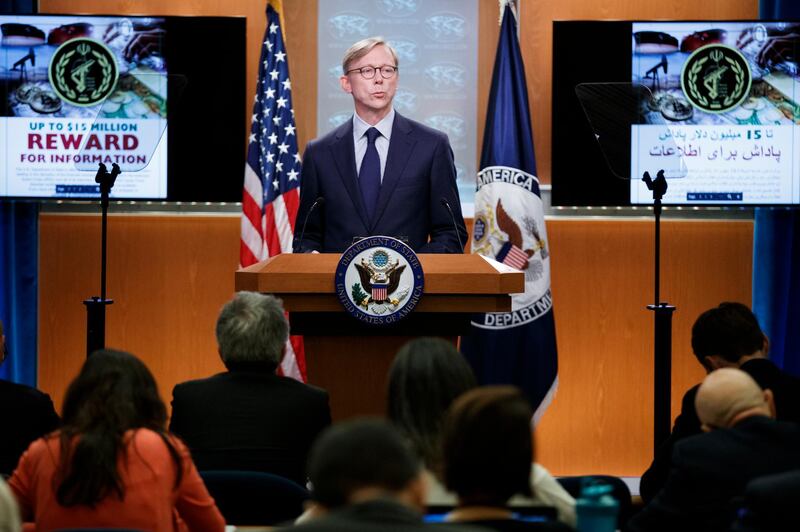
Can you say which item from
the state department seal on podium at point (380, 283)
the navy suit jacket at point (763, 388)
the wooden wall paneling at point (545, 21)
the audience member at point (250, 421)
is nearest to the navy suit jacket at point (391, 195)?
the state department seal on podium at point (380, 283)

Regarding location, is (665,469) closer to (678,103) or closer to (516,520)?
(516,520)

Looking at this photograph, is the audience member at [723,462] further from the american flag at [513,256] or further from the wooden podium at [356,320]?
the american flag at [513,256]

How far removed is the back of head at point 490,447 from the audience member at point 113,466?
0.88m

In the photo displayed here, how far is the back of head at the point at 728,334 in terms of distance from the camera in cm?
392

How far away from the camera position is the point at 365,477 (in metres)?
1.69

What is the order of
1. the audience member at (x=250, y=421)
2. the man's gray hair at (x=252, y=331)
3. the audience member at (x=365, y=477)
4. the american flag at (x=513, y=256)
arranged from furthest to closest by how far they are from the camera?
the american flag at (x=513, y=256)
the man's gray hair at (x=252, y=331)
the audience member at (x=250, y=421)
the audience member at (x=365, y=477)

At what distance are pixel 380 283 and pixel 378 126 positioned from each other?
1.23 m

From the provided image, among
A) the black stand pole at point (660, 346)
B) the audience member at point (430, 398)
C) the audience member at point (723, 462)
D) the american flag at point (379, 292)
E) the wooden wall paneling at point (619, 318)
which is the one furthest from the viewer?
the wooden wall paneling at point (619, 318)

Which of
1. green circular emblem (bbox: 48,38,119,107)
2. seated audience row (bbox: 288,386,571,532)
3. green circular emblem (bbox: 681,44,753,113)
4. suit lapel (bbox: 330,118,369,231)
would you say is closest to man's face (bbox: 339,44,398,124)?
suit lapel (bbox: 330,118,369,231)

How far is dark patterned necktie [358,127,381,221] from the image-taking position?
4797 millimetres

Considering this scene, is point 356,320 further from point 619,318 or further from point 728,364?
point 619,318

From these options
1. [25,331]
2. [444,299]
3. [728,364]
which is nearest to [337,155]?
[444,299]

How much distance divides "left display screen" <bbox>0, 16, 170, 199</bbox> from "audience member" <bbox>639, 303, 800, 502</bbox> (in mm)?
3520

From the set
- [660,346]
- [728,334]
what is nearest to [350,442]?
[728,334]
